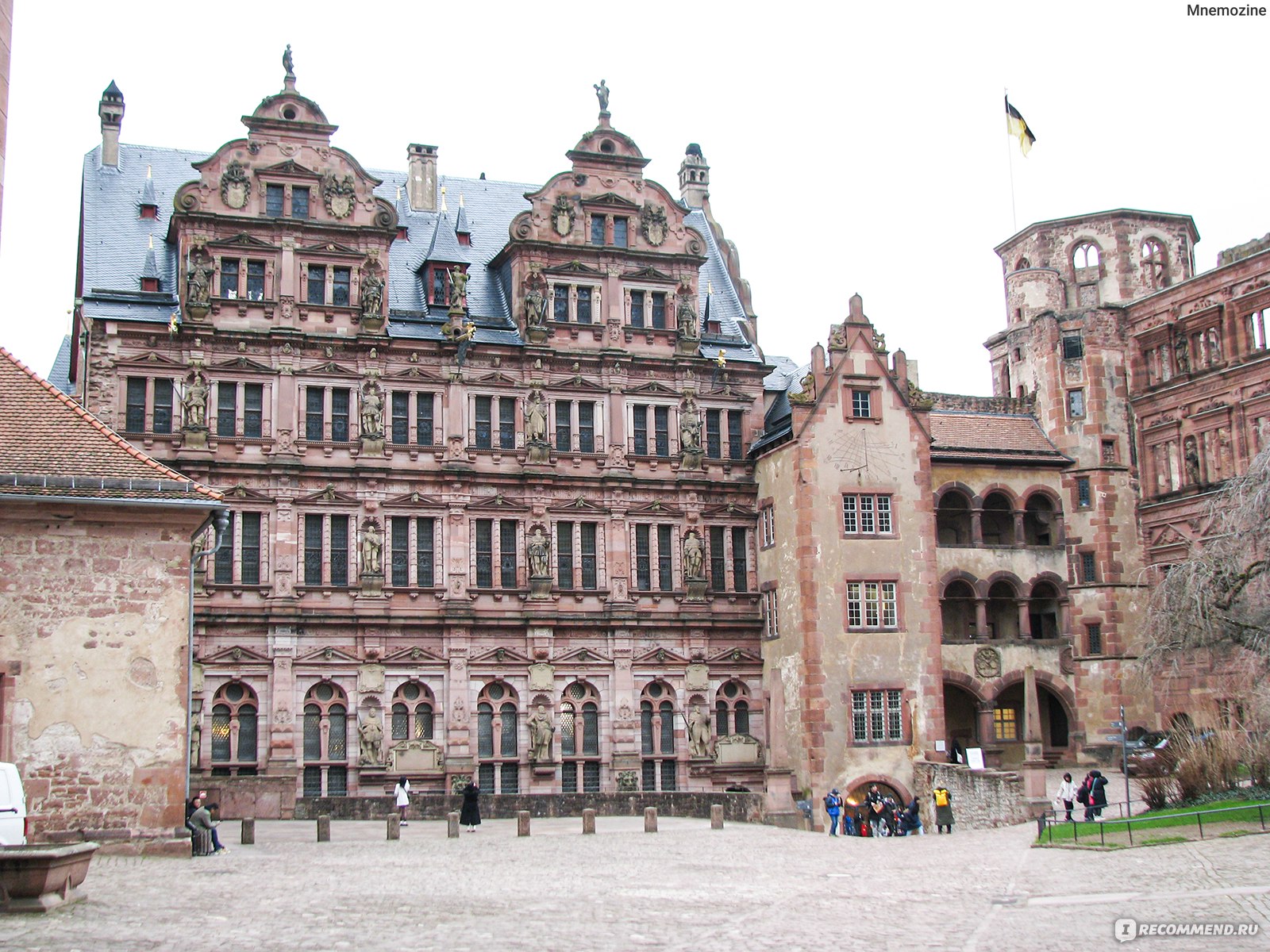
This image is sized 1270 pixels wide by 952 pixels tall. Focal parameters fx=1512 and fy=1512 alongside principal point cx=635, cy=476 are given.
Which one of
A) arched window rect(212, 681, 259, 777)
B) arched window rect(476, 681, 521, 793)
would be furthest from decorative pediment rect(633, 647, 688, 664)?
arched window rect(212, 681, 259, 777)

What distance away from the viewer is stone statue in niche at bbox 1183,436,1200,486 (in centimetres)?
5084

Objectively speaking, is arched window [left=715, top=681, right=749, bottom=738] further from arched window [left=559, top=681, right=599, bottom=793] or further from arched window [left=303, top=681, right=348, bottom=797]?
arched window [left=303, top=681, right=348, bottom=797]

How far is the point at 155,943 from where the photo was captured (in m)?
16.2

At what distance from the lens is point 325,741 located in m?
41.9

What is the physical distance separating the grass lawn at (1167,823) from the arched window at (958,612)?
19110 millimetres

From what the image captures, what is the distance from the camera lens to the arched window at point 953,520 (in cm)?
5078

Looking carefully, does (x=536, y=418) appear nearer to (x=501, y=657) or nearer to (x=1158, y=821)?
(x=501, y=657)

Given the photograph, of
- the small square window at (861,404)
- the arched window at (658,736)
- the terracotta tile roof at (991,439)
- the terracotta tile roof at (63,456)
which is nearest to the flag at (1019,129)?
the terracotta tile roof at (991,439)

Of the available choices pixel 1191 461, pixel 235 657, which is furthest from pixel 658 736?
pixel 1191 461

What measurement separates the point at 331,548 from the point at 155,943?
27.4m

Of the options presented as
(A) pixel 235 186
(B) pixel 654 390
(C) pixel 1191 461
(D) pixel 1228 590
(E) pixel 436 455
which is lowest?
(D) pixel 1228 590

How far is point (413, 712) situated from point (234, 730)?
4.95 m

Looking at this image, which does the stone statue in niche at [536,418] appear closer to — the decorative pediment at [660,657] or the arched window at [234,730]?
the decorative pediment at [660,657]

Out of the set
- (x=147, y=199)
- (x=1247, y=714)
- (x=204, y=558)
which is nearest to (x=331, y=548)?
(x=204, y=558)
